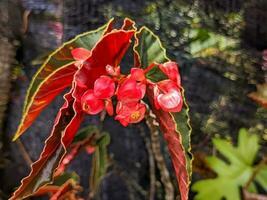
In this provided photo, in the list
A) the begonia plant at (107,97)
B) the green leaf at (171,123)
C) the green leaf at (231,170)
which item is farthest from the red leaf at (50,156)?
the green leaf at (231,170)

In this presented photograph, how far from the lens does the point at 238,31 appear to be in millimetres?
966

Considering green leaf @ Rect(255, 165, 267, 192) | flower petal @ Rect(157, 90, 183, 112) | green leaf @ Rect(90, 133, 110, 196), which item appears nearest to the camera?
flower petal @ Rect(157, 90, 183, 112)

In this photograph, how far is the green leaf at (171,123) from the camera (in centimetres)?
47

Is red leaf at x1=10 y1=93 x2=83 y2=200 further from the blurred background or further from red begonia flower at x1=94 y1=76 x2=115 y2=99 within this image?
the blurred background

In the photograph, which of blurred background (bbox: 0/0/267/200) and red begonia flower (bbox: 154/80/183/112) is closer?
red begonia flower (bbox: 154/80/183/112)

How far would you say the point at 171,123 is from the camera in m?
0.48

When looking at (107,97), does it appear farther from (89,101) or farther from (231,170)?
(231,170)

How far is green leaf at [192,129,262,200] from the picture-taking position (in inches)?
39.0

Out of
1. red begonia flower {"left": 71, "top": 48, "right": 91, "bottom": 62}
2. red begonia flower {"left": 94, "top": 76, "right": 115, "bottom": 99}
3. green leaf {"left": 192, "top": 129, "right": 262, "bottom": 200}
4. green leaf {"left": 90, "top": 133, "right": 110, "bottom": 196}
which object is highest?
red begonia flower {"left": 71, "top": 48, "right": 91, "bottom": 62}

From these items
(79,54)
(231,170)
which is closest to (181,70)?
(231,170)

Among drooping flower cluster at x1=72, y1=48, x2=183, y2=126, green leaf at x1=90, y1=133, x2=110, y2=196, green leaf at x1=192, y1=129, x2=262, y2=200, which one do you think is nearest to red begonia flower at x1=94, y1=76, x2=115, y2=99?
drooping flower cluster at x1=72, y1=48, x2=183, y2=126

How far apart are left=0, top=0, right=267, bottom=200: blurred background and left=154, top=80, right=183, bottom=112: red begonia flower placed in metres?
0.42

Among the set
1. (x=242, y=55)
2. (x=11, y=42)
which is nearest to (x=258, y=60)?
(x=242, y=55)

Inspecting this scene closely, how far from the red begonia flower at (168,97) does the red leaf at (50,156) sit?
0.09m
